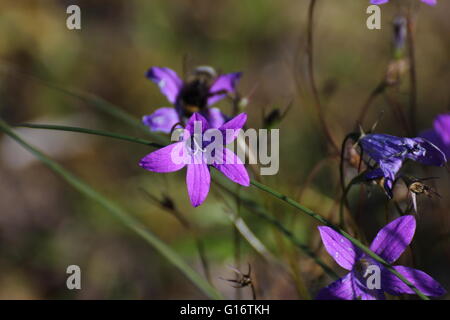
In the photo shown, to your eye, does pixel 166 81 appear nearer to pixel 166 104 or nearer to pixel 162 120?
pixel 162 120

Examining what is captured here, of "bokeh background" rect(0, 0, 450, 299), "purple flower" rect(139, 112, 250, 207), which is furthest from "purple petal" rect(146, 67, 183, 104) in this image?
"bokeh background" rect(0, 0, 450, 299)

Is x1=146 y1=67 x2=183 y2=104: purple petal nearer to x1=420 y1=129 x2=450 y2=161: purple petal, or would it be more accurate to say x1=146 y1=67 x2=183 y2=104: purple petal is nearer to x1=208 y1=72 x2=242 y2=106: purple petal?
x1=208 y1=72 x2=242 y2=106: purple petal

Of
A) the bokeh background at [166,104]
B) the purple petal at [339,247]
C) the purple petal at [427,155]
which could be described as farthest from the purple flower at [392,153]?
the bokeh background at [166,104]

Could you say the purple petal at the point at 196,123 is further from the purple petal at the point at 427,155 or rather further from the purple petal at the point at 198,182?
the purple petal at the point at 427,155

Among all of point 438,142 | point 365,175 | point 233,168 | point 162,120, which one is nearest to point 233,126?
point 233,168

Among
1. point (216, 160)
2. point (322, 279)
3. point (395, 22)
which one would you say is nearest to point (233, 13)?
point (395, 22)
